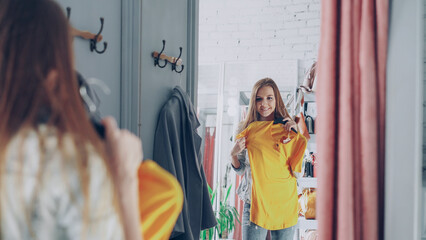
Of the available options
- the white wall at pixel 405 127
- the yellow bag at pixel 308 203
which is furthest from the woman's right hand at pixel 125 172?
the yellow bag at pixel 308 203

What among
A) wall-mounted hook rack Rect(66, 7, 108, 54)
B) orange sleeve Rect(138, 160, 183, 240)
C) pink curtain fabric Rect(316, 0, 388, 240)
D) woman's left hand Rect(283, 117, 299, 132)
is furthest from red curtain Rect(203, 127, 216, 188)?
orange sleeve Rect(138, 160, 183, 240)

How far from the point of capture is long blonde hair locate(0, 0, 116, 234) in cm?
74

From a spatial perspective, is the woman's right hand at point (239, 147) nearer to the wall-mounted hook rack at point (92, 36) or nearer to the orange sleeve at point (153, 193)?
the wall-mounted hook rack at point (92, 36)

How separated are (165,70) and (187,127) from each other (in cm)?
32

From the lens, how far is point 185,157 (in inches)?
85.5

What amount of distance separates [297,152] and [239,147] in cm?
43

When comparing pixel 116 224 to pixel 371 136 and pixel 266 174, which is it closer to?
pixel 371 136

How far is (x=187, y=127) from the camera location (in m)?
2.21

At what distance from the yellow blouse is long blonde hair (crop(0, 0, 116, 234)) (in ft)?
8.10

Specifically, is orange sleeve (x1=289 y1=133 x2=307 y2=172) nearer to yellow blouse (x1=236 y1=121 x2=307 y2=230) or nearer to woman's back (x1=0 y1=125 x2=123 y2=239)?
yellow blouse (x1=236 y1=121 x2=307 y2=230)

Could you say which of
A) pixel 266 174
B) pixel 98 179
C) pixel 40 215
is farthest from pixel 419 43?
pixel 266 174

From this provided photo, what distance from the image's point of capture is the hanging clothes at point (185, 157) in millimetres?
2066

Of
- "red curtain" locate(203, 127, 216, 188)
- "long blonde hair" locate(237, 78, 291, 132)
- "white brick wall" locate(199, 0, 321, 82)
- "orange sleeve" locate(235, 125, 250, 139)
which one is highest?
"white brick wall" locate(199, 0, 321, 82)

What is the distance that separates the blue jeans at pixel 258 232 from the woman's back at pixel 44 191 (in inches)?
98.0
